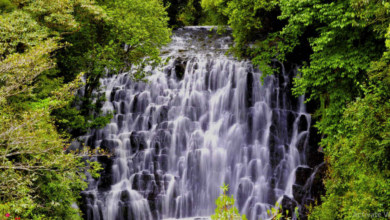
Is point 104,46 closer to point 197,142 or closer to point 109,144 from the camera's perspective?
point 109,144

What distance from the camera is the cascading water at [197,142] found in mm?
14719

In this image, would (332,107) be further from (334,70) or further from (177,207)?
(177,207)

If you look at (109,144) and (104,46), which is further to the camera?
(109,144)

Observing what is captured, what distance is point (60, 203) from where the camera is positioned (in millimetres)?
8633

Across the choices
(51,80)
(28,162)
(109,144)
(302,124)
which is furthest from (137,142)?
(302,124)

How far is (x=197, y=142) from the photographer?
1589cm

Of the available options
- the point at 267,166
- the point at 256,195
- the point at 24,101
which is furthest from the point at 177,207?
the point at 24,101

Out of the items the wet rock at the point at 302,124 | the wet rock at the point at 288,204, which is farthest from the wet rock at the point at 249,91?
the wet rock at the point at 288,204

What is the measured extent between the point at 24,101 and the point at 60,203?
4006 millimetres

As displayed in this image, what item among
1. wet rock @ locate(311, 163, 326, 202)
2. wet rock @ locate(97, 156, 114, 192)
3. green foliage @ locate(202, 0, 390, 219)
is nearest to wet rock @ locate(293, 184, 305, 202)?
wet rock @ locate(311, 163, 326, 202)

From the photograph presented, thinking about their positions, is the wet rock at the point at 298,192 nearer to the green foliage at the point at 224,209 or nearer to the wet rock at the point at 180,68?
the wet rock at the point at 180,68

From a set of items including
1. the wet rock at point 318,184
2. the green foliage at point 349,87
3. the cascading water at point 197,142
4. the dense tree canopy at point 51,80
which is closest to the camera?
the dense tree canopy at point 51,80

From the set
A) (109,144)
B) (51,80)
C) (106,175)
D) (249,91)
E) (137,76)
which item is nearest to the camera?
(51,80)

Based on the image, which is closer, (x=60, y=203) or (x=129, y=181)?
(x=60, y=203)
